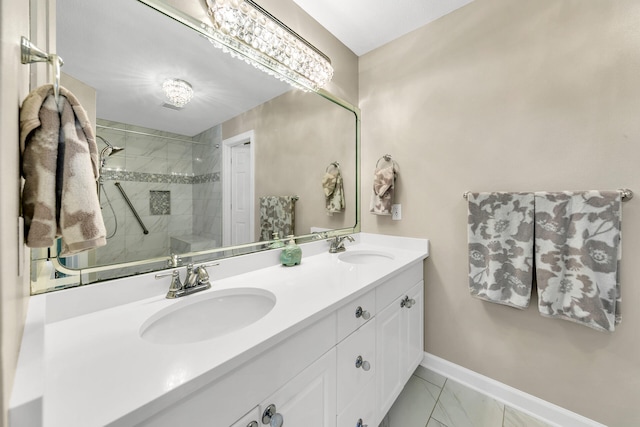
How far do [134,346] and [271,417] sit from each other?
0.39 metres

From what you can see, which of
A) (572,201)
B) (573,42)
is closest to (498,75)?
(573,42)

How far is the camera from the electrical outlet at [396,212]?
5.59 feet

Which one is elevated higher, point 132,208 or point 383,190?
point 383,190

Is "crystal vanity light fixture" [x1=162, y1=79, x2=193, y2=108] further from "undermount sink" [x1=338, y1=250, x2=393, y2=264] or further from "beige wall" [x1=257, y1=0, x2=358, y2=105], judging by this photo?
"undermount sink" [x1=338, y1=250, x2=393, y2=264]

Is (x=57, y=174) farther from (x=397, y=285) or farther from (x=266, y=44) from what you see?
(x=397, y=285)

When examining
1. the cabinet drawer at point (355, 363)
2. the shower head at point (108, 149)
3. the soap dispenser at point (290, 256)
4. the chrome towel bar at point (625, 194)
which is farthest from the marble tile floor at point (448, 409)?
the shower head at point (108, 149)

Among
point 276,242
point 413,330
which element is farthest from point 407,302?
point 276,242

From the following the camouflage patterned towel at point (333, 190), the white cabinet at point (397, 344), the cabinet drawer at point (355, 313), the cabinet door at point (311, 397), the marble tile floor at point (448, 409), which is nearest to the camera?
the cabinet door at point (311, 397)

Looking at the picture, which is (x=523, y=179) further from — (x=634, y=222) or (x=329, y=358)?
(x=329, y=358)

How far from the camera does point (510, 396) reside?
1.32 m

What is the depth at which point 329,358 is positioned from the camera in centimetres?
81

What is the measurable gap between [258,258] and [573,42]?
1.82m

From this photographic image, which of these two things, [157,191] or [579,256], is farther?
[579,256]

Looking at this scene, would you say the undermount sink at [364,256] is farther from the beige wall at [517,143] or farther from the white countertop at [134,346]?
the white countertop at [134,346]
